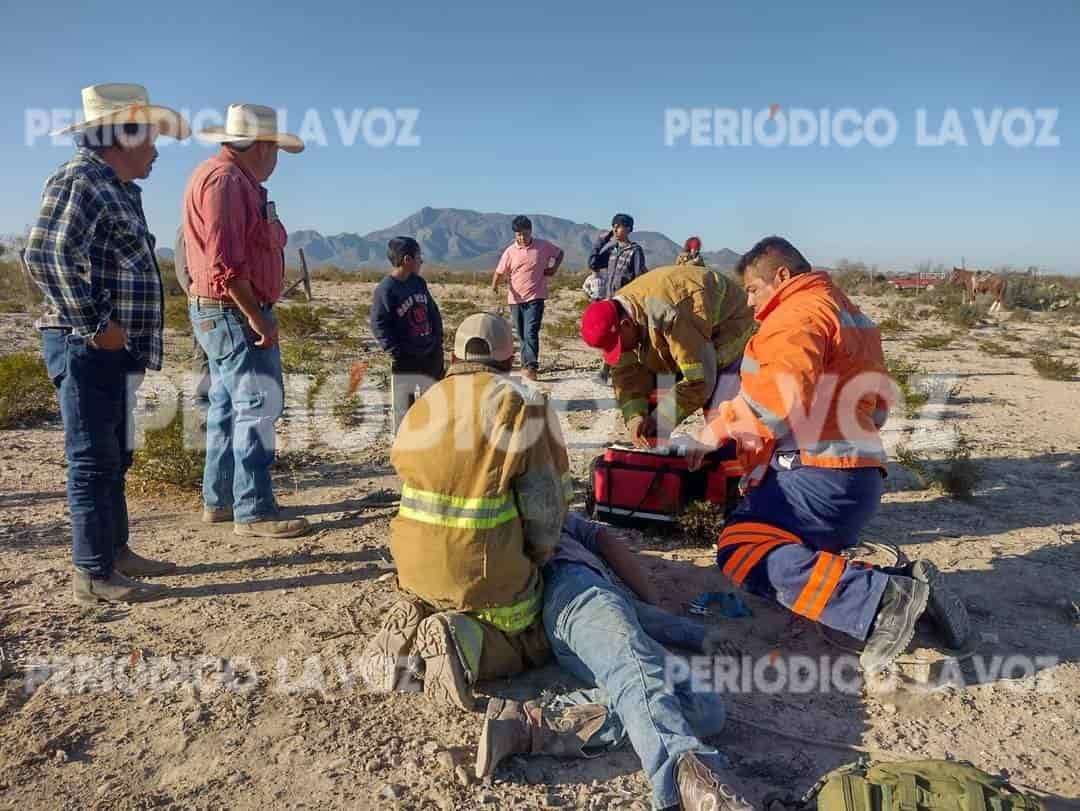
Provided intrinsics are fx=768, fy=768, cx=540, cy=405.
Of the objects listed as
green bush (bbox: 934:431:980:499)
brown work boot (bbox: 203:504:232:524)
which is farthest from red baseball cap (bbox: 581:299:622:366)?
green bush (bbox: 934:431:980:499)

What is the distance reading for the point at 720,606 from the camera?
153 inches

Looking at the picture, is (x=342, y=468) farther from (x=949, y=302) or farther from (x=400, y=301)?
(x=949, y=302)

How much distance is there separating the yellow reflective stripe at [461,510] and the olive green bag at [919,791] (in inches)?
52.2

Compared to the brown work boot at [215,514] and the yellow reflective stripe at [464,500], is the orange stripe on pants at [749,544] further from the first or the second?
the brown work boot at [215,514]

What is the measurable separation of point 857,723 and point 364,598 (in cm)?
230

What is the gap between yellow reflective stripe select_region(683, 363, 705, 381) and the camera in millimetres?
4742

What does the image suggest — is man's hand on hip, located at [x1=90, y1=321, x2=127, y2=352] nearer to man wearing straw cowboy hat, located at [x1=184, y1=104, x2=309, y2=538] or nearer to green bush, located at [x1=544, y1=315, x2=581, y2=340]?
man wearing straw cowboy hat, located at [x1=184, y1=104, x2=309, y2=538]

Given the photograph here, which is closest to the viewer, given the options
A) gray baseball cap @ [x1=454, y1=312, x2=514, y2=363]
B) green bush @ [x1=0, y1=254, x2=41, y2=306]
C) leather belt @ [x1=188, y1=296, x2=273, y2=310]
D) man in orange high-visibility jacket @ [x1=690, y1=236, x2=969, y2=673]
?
gray baseball cap @ [x1=454, y1=312, x2=514, y2=363]

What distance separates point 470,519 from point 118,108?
2543mm

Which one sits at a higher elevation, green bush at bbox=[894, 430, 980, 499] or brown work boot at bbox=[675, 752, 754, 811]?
green bush at bbox=[894, 430, 980, 499]

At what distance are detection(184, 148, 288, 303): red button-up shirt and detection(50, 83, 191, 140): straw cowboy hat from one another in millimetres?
399

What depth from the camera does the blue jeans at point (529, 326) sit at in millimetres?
9773

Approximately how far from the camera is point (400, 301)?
18.7 ft

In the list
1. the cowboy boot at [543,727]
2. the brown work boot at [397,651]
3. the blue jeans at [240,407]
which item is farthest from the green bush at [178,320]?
the cowboy boot at [543,727]
